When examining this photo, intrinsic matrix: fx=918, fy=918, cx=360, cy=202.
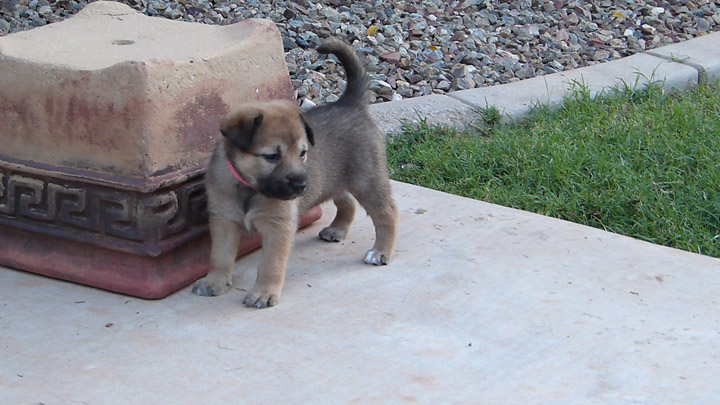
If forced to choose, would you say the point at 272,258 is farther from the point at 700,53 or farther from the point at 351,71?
the point at 700,53

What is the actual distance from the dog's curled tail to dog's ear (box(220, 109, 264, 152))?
2.14ft

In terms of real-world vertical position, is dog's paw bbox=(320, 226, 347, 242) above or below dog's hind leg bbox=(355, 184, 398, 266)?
below

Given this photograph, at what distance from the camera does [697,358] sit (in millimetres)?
3131

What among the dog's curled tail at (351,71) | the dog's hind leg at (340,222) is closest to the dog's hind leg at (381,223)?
the dog's hind leg at (340,222)

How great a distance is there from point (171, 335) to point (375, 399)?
0.85 meters

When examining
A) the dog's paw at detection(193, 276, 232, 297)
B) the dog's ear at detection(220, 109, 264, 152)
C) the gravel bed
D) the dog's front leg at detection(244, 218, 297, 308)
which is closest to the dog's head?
the dog's ear at detection(220, 109, 264, 152)

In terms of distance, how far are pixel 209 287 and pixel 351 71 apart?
1133mm

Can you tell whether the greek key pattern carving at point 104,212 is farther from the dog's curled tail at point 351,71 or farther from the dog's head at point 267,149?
the dog's curled tail at point 351,71

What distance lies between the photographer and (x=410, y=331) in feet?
10.9

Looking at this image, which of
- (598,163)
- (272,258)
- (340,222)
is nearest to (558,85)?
(598,163)

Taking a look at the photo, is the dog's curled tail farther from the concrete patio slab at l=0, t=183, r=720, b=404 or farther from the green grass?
the green grass

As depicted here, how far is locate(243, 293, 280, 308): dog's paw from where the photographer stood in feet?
11.5

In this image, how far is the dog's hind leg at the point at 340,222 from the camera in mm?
4203

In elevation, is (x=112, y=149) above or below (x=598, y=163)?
above
